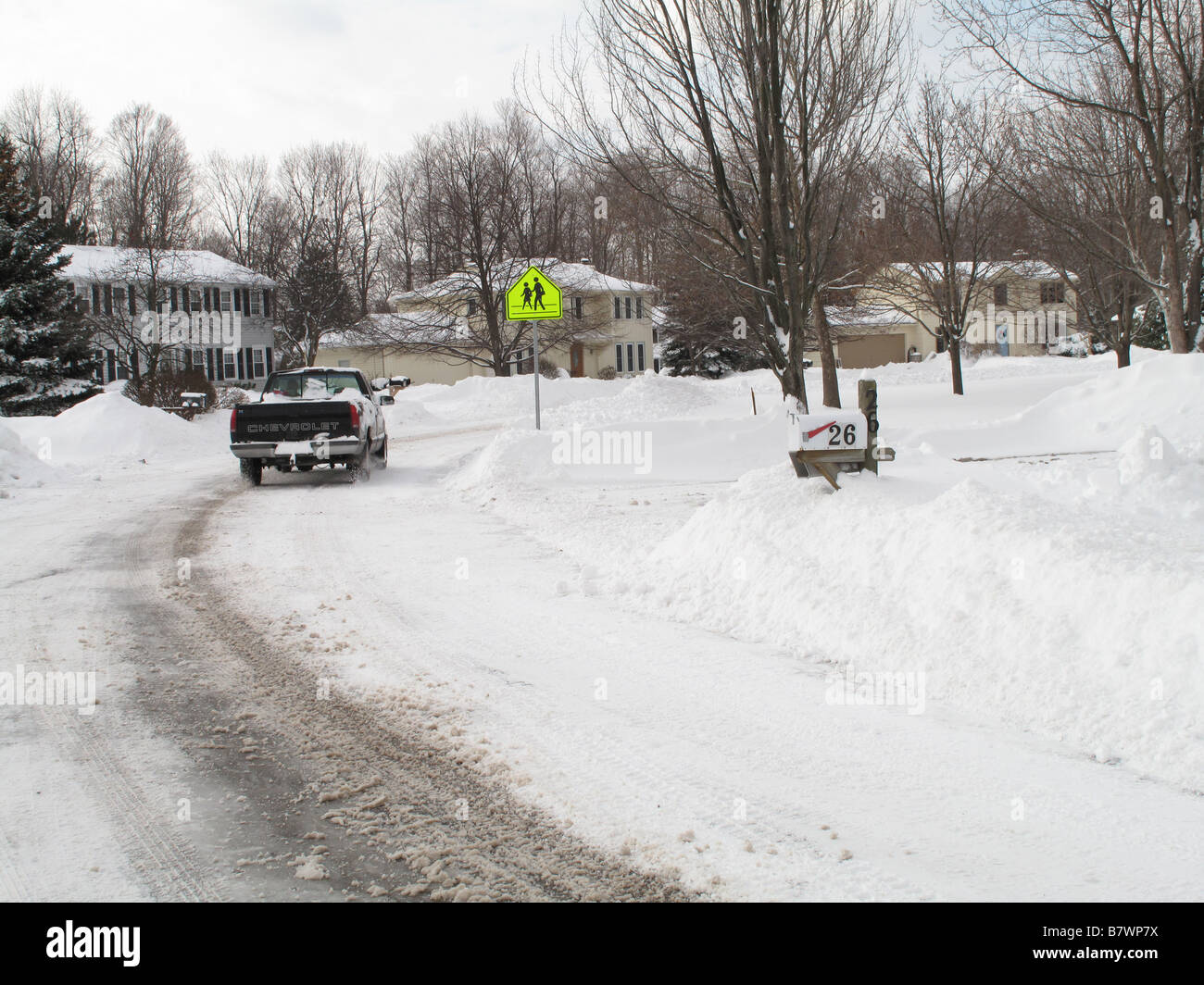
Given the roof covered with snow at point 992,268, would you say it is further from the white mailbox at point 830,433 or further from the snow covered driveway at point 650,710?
the white mailbox at point 830,433

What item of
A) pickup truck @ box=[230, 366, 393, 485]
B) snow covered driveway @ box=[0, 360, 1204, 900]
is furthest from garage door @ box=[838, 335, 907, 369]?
snow covered driveway @ box=[0, 360, 1204, 900]

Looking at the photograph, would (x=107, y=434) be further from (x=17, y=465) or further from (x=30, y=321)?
(x=30, y=321)

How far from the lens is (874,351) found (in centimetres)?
6488

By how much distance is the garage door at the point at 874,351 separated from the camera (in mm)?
64625

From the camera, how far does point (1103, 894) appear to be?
10.7 ft

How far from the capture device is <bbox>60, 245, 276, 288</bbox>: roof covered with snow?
132 ft

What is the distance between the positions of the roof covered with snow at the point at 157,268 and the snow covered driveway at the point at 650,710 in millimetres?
32479

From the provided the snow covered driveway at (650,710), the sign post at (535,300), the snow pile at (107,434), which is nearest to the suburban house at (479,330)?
the snow pile at (107,434)

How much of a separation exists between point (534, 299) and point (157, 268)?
1193 inches

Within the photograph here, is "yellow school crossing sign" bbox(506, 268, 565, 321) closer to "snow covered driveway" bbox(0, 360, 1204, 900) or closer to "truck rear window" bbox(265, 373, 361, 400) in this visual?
"truck rear window" bbox(265, 373, 361, 400)

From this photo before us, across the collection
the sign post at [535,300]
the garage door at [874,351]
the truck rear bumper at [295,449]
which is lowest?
the truck rear bumper at [295,449]

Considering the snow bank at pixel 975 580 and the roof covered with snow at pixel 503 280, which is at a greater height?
the roof covered with snow at pixel 503 280

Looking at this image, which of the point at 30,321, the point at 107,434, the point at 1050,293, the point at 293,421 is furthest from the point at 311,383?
the point at 1050,293

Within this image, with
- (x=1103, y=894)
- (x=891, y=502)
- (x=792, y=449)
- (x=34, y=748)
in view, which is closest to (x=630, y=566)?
(x=792, y=449)
